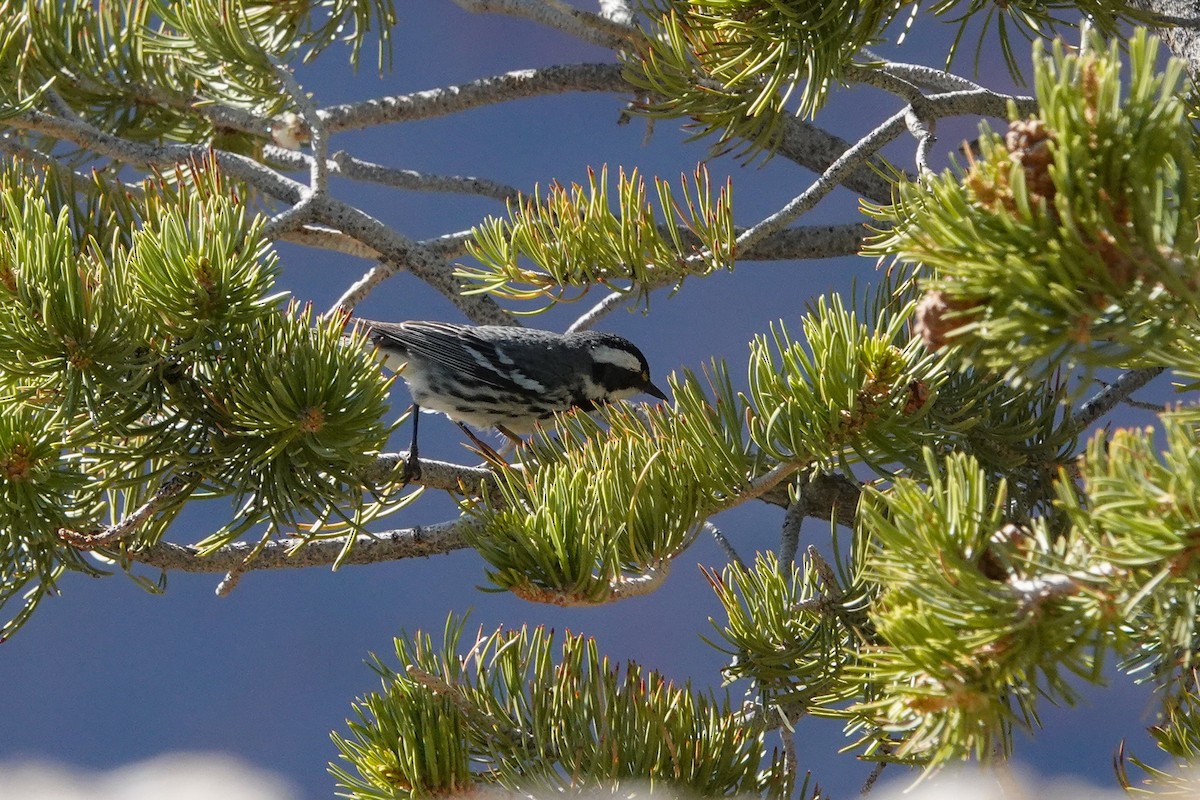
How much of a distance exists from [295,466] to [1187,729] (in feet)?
2.42

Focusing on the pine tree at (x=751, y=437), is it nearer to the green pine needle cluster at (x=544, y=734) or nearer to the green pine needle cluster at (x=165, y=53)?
the green pine needle cluster at (x=544, y=734)

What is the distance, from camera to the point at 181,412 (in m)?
0.97

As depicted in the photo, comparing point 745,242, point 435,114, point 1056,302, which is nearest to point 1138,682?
point 1056,302

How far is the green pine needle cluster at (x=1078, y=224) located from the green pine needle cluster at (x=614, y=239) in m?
0.60

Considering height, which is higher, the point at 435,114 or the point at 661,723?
the point at 435,114

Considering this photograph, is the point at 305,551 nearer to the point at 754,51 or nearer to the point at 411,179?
the point at 754,51

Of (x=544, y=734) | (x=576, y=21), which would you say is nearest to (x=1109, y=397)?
(x=544, y=734)

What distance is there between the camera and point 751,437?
3.11 feet

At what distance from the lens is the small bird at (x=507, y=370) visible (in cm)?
237

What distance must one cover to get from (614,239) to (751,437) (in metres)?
0.35

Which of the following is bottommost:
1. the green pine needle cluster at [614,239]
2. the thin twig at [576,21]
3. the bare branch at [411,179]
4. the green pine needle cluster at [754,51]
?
the green pine needle cluster at [614,239]

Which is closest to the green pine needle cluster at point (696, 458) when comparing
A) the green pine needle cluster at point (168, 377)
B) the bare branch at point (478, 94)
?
the green pine needle cluster at point (168, 377)

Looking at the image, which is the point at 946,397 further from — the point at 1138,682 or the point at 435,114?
the point at 435,114

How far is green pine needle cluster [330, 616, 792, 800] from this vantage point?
949mm
